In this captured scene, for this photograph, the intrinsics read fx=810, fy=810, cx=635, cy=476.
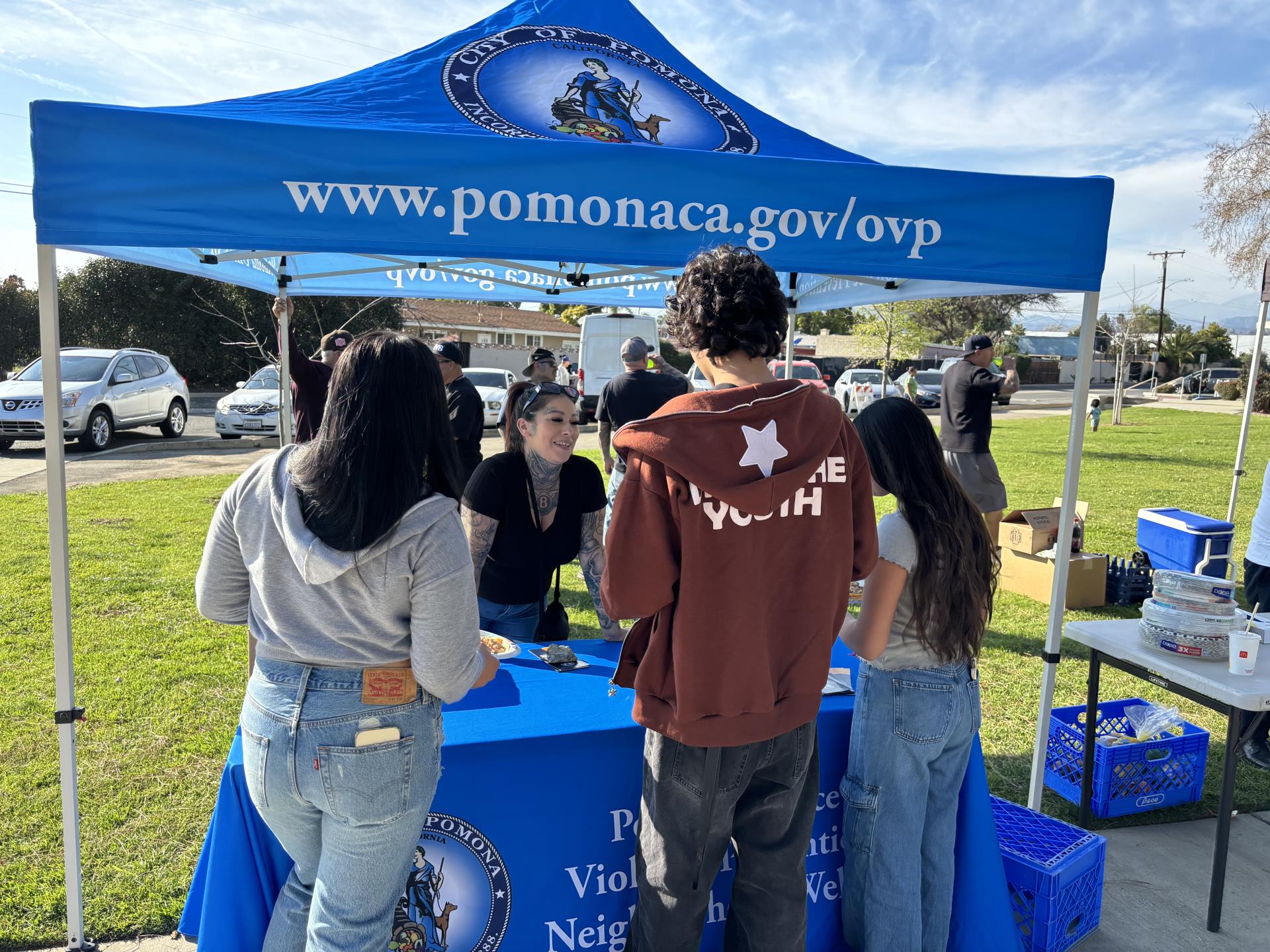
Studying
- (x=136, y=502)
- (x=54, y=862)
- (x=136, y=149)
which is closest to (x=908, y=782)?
(x=136, y=149)

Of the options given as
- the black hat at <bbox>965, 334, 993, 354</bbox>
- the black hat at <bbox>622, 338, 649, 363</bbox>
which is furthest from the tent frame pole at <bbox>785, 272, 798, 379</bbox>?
the black hat at <bbox>965, 334, 993, 354</bbox>

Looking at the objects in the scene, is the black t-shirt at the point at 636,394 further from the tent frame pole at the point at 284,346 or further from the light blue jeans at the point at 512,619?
the light blue jeans at the point at 512,619

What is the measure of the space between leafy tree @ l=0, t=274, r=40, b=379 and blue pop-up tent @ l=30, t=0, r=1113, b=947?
86.5ft

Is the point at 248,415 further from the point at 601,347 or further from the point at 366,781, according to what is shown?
the point at 366,781

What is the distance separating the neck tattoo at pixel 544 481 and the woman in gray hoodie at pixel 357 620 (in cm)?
120

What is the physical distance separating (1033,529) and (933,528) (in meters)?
4.65

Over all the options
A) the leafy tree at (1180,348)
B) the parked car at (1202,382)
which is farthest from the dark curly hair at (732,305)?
the leafy tree at (1180,348)

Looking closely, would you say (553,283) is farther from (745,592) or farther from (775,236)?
(745,592)

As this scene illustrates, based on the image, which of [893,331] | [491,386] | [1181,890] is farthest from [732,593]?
[893,331]

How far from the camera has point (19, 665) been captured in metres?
4.41

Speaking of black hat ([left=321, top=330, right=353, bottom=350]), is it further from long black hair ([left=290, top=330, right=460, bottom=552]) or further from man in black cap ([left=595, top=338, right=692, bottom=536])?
long black hair ([left=290, top=330, right=460, bottom=552])

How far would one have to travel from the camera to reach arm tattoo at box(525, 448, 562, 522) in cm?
276

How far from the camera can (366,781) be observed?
1.50m

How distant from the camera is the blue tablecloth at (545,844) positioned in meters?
1.85
